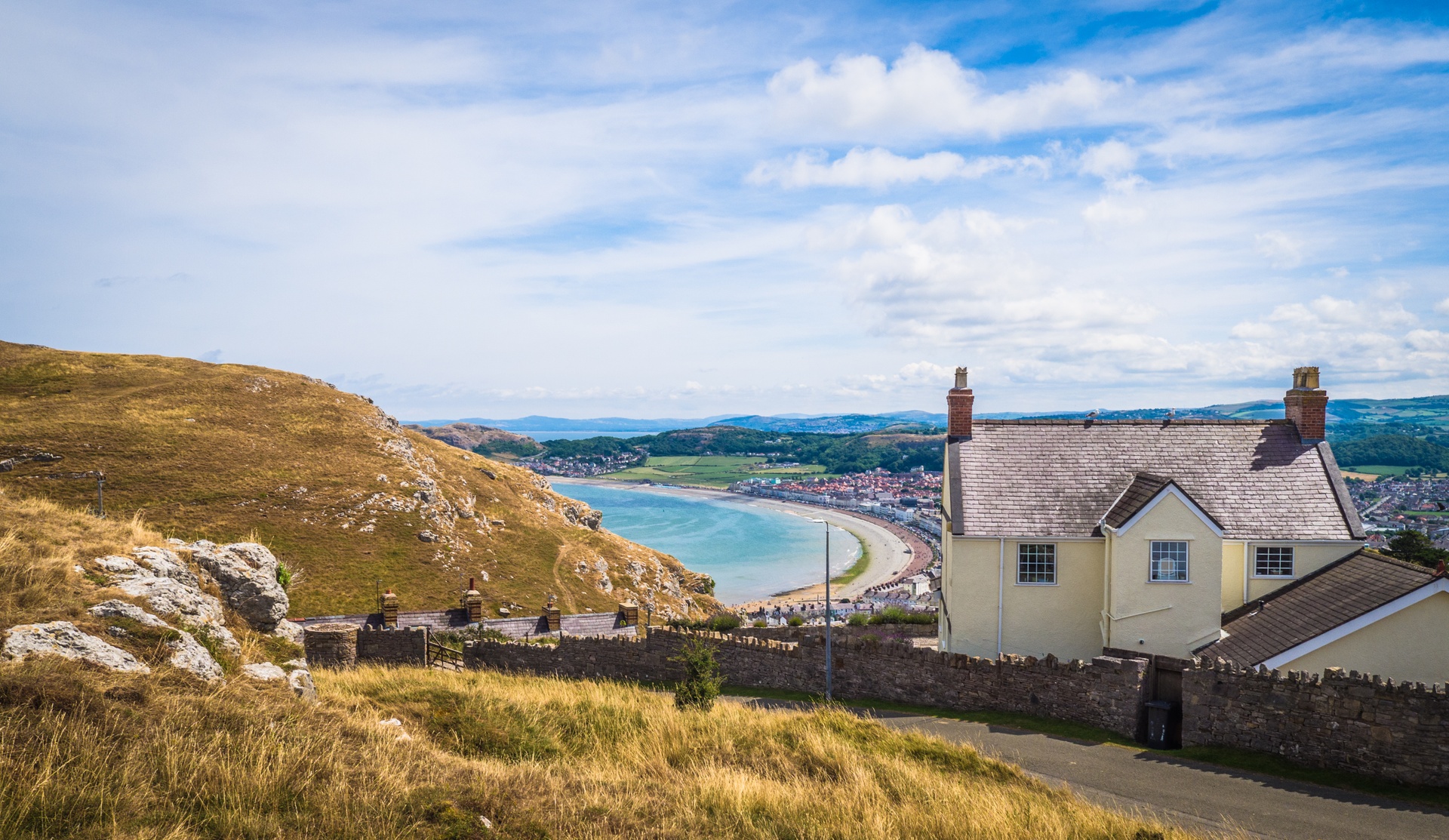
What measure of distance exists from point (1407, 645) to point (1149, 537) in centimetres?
562

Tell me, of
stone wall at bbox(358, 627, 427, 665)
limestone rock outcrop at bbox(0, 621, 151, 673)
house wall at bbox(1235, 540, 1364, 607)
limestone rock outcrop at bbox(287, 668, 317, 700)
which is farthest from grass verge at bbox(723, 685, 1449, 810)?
limestone rock outcrop at bbox(0, 621, 151, 673)

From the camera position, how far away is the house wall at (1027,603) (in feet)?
72.4

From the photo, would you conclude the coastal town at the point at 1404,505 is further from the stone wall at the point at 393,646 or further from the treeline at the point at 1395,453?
the stone wall at the point at 393,646

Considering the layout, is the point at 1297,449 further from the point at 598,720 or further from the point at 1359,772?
the point at 598,720

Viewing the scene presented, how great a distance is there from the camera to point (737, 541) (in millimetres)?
132375

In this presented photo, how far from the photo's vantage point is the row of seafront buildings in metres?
20.5

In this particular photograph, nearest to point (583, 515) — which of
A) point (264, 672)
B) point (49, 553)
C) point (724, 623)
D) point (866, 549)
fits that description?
point (724, 623)

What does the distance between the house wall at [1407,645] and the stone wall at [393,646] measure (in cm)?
2381

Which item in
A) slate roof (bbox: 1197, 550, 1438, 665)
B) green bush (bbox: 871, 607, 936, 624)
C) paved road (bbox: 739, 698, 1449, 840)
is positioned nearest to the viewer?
paved road (bbox: 739, 698, 1449, 840)

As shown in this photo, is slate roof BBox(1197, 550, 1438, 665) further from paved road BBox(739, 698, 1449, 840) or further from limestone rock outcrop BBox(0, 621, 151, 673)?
limestone rock outcrop BBox(0, 621, 151, 673)

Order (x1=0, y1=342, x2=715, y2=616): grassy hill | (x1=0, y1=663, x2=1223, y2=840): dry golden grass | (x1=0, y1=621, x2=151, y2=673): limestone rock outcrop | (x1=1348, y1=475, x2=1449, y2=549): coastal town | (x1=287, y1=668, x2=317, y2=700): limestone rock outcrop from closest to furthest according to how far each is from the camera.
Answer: (x1=0, y1=663, x2=1223, y2=840): dry golden grass < (x1=0, y1=621, x2=151, y2=673): limestone rock outcrop < (x1=287, y1=668, x2=317, y2=700): limestone rock outcrop < (x1=0, y1=342, x2=715, y2=616): grassy hill < (x1=1348, y1=475, x2=1449, y2=549): coastal town

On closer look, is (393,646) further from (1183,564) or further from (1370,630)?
(1370,630)

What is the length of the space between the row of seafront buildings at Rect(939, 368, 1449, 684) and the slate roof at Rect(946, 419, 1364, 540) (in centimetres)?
5

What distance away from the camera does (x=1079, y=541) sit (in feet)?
72.7
